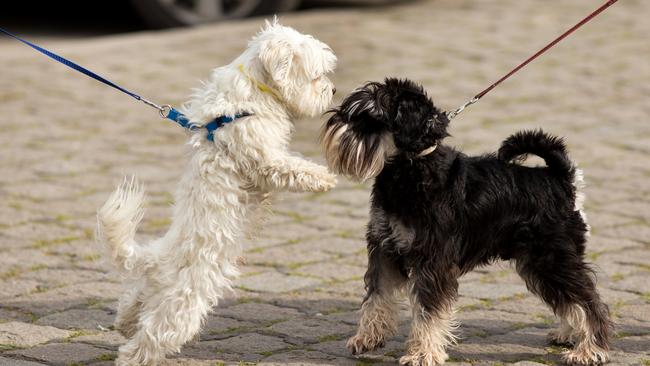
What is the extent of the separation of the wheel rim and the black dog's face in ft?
23.6

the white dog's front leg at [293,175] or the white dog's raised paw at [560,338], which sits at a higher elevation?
the white dog's front leg at [293,175]

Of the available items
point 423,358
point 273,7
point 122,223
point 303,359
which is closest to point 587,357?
point 423,358

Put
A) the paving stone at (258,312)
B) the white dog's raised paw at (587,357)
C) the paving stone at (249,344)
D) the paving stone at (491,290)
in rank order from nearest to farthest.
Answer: the white dog's raised paw at (587,357), the paving stone at (249,344), the paving stone at (258,312), the paving stone at (491,290)

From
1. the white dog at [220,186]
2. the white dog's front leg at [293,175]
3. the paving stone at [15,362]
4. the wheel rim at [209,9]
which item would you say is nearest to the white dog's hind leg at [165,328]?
the white dog at [220,186]

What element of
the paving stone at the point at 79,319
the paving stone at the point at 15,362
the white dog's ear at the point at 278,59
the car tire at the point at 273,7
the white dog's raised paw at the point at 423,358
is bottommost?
the paving stone at the point at 15,362

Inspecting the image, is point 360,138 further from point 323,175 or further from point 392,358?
point 392,358

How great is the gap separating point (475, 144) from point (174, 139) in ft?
7.93

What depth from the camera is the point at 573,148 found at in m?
8.72

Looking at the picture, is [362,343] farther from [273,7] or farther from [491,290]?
[273,7]

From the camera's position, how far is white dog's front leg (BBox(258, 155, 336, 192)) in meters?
4.62

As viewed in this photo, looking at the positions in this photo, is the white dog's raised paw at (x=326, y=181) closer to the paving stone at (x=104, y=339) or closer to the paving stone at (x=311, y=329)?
the paving stone at (x=311, y=329)

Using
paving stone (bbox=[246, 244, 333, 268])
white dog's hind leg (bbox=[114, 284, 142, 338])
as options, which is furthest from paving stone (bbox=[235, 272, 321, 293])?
white dog's hind leg (bbox=[114, 284, 142, 338])

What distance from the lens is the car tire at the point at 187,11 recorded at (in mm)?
11555

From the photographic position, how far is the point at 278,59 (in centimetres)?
459
